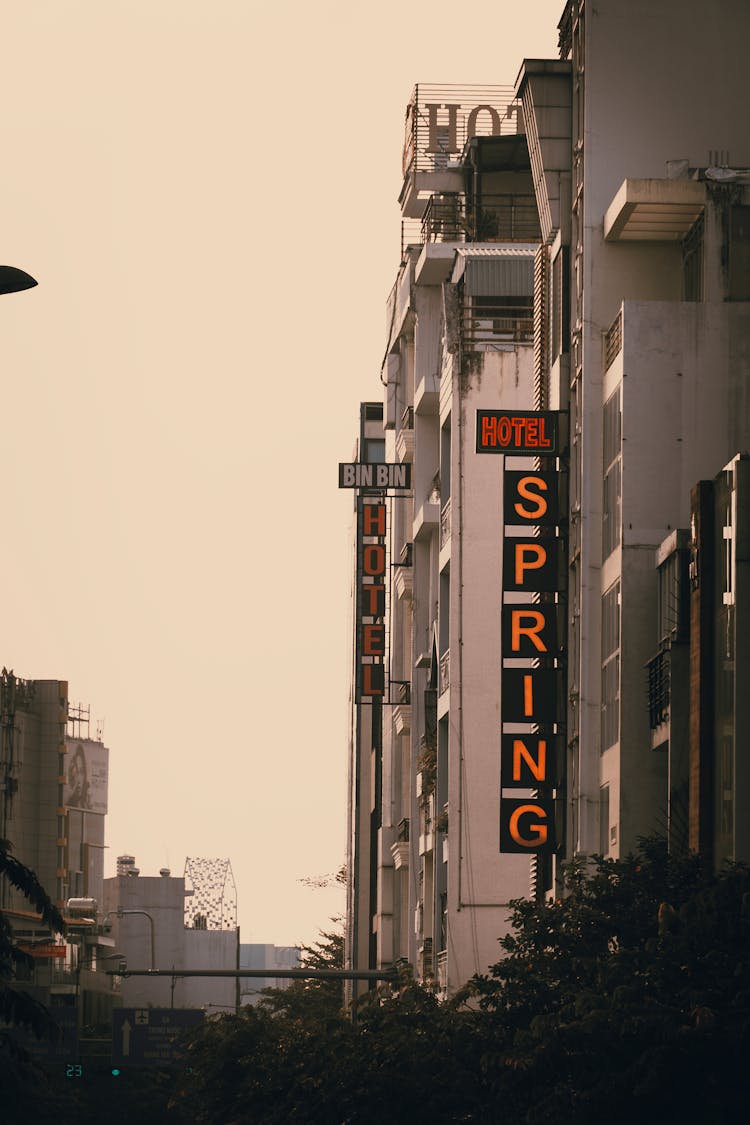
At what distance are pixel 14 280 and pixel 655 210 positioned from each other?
29.4 meters

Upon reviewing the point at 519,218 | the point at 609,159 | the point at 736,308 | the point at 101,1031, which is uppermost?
the point at 519,218

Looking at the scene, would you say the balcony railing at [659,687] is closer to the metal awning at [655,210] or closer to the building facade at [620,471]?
the building facade at [620,471]

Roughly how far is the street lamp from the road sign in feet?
266

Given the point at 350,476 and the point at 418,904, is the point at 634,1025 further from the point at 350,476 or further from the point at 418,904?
the point at 350,476

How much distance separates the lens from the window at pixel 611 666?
50250 mm

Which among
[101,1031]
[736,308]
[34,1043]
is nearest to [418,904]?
[34,1043]

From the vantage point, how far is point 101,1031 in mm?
151250

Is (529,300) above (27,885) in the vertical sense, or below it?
above

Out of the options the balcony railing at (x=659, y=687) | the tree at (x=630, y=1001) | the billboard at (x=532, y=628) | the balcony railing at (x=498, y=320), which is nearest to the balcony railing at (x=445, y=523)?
the balcony railing at (x=498, y=320)

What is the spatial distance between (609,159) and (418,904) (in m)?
36.1

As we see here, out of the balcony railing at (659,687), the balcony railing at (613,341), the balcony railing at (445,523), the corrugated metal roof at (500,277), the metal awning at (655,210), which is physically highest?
the corrugated metal roof at (500,277)

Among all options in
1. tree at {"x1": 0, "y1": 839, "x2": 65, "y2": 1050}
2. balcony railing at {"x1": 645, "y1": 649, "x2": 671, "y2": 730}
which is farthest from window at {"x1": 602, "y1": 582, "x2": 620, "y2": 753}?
tree at {"x1": 0, "y1": 839, "x2": 65, "y2": 1050}

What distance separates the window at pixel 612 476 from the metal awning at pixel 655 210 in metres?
3.71

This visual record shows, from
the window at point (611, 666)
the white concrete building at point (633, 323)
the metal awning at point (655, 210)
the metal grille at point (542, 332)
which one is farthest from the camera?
the metal grille at point (542, 332)
